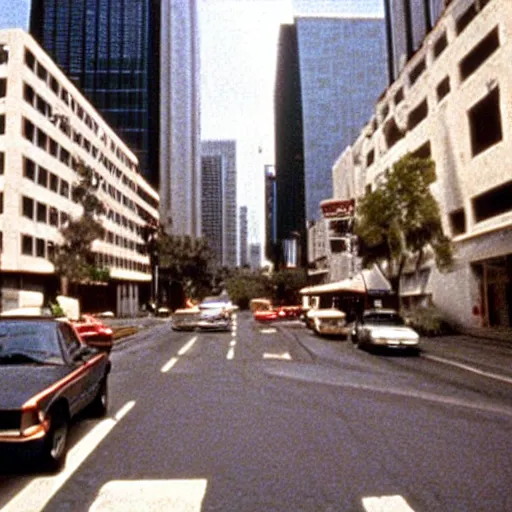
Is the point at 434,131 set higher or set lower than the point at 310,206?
lower

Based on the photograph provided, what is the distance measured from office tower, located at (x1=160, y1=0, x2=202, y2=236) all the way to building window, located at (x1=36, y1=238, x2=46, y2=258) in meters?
65.3

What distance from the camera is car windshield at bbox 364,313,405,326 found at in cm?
1886

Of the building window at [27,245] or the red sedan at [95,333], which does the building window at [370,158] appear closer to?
the building window at [27,245]

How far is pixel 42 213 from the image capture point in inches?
1732

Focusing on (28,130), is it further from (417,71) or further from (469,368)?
(469,368)

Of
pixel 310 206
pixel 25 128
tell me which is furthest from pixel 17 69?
pixel 310 206

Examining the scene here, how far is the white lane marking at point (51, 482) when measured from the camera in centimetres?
464

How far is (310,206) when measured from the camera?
406 ft

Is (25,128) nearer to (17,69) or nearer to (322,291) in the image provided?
(17,69)

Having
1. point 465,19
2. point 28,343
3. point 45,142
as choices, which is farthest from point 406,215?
point 45,142

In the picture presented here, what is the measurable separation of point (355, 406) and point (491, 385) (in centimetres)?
403

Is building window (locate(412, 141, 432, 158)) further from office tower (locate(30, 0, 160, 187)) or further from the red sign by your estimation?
office tower (locate(30, 0, 160, 187))

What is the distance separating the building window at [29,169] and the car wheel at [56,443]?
38720mm

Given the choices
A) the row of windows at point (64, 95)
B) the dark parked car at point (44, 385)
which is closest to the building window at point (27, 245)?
the row of windows at point (64, 95)
